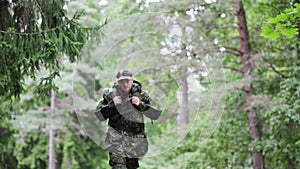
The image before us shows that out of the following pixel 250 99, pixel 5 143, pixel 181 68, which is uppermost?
pixel 181 68

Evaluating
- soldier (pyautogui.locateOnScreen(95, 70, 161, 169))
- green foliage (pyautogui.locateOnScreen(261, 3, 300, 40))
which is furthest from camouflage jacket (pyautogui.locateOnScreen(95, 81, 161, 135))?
green foliage (pyautogui.locateOnScreen(261, 3, 300, 40))

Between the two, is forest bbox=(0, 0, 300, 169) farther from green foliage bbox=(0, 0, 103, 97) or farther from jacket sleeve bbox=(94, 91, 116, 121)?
jacket sleeve bbox=(94, 91, 116, 121)

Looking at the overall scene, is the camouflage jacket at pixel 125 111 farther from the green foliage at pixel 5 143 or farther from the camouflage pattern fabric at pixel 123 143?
the green foliage at pixel 5 143

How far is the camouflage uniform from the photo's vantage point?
4.05 m

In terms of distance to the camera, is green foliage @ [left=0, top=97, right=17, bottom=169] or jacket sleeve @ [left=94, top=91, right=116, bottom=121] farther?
green foliage @ [left=0, top=97, right=17, bottom=169]

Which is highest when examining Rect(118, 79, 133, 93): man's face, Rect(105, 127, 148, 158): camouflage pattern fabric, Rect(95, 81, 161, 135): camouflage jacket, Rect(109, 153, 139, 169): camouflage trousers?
Rect(118, 79, 133, 93): man's face

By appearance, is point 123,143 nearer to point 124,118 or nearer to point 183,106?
point 124,118

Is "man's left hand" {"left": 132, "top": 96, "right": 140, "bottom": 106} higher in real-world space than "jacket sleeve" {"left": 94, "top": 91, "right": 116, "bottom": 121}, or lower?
higher

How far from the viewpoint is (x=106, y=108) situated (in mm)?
4027

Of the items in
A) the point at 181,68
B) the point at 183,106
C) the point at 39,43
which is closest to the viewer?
the point at 39,43

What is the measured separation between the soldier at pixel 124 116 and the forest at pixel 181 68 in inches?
12.6

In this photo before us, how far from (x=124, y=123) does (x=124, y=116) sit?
0.07 meters

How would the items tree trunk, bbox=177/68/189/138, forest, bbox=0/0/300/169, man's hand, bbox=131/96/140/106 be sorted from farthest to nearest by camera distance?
tree trunk, bbox=177/68/189/138
forest, bbox=0/0/300/169
man's hand, bbox=131/96/140/106

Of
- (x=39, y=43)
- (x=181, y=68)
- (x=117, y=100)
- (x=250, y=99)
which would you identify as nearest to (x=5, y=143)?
(x=39, y=43)
